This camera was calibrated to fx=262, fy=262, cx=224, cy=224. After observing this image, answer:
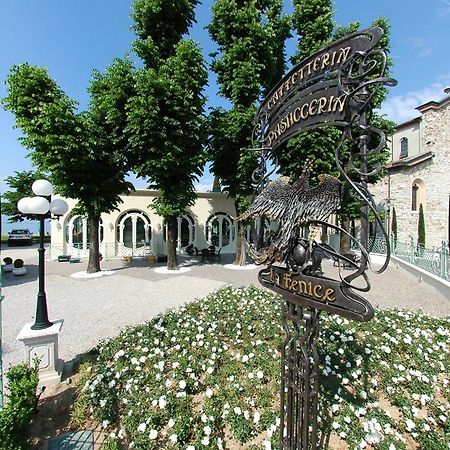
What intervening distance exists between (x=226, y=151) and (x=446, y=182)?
17729mm

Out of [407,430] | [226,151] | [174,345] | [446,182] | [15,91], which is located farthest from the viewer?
[446,182]

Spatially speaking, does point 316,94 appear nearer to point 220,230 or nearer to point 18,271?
point 18,271

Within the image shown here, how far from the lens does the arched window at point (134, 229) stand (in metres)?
18.2

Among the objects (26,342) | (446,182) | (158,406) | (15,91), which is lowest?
(158,406)

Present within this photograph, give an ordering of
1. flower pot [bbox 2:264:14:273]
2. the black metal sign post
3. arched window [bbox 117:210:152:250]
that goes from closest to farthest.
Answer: the black metal sign post
flower pot [bbox 2:264:14:273]
arched window [bbox 117:210:152:250]

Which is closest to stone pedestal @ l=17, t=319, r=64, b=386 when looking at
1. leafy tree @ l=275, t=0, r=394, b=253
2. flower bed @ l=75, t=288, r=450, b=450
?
flower bed @ l=75, t=288, r=450, b=450

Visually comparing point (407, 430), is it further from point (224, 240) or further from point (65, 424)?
point (224, 240)

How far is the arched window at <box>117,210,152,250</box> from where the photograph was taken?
18.2 metres

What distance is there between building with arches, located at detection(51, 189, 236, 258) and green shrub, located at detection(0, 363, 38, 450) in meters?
13.8

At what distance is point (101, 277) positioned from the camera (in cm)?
1195

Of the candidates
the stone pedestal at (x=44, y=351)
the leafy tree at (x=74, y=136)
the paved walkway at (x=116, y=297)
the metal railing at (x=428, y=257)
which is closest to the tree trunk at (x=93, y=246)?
the leafy tree at (x=74, y=136)

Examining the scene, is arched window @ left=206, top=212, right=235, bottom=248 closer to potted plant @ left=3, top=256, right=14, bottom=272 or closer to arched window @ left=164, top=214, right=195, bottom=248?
arched window @ left=164, top=214, right=195, bottom=248

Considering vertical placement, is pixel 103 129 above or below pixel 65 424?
above

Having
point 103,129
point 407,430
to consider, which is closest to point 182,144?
point 103,129
